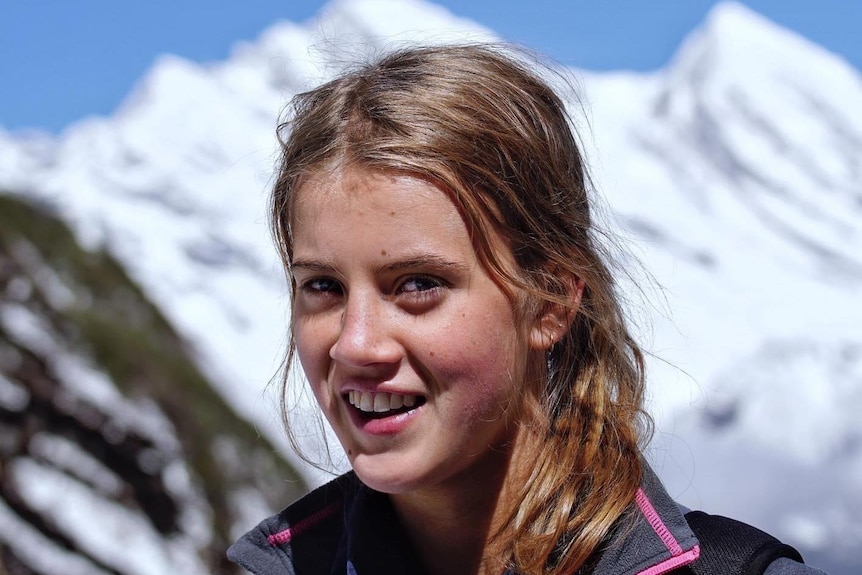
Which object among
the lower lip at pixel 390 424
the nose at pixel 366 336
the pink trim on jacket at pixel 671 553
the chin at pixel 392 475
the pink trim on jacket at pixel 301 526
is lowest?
the pink trim on jacket at pixel 671 553

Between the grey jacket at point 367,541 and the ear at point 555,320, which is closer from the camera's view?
the grey jacket at point 367,541

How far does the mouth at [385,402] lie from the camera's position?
1967 mm

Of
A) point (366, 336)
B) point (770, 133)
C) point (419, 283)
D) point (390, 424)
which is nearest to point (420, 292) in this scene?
point (419, 283)

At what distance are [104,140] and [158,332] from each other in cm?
7791

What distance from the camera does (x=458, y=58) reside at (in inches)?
84.0

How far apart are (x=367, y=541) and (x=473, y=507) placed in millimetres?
236

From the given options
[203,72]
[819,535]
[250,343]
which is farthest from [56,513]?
[203,72]

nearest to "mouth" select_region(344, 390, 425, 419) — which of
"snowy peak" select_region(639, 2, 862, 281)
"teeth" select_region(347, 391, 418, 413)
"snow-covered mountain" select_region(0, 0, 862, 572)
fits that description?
"teeth" select_region(347, 391, 418, 413)

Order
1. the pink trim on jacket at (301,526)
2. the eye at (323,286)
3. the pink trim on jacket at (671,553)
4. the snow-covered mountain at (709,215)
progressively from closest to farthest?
the pink trim on jacket at (671,553), the eye at (323,286), the pink trim on jacket at (301,526), the snow-covered mountain at (709,215)

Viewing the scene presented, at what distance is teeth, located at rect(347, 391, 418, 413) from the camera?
197 centimetres

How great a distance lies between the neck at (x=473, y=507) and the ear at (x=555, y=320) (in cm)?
21

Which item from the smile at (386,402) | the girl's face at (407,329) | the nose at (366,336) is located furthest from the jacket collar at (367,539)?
the nose at (366,336)

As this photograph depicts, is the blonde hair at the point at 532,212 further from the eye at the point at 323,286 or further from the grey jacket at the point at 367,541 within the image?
the eye at the point at 323,286

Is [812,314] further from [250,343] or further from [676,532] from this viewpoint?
[676,532]
